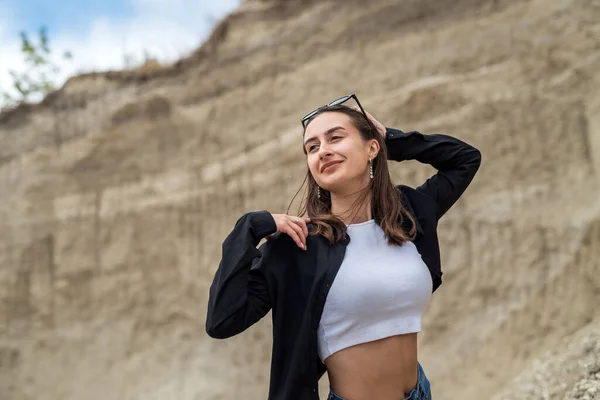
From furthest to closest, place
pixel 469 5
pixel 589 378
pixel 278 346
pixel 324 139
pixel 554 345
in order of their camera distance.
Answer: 1. pixel 469 5
2. pixel 554 345
3. pixel 589 378
4. pixel 324 139
5. pixel 278 346

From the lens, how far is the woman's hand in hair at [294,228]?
6.15 feet

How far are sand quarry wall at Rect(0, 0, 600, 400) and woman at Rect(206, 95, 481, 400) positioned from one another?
104 inches

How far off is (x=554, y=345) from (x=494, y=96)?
2.51 meters

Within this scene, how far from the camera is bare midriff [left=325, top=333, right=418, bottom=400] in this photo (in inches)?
A: 72.2

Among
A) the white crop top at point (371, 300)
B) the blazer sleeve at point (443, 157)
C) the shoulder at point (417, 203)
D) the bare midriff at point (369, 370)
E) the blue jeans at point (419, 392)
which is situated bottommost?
the blue jeans at point (419, 392)

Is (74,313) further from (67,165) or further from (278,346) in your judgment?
(278,346)

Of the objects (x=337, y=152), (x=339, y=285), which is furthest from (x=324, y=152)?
(x=339, y=285)

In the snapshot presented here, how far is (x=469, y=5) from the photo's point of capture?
6594 millimetres

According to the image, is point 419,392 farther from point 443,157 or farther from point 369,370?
point 443,157

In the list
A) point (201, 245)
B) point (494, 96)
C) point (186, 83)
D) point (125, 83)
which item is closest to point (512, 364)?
point (494, 96)

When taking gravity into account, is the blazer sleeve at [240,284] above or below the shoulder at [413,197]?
below

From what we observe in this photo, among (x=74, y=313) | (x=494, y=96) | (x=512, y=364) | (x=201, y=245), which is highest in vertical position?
(x=494, y=96)

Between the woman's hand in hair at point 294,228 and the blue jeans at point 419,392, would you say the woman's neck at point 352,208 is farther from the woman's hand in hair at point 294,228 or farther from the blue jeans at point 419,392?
the blue jeans at point 419,392

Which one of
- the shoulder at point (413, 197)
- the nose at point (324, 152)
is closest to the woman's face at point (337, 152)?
the nose at point (324, 152)
